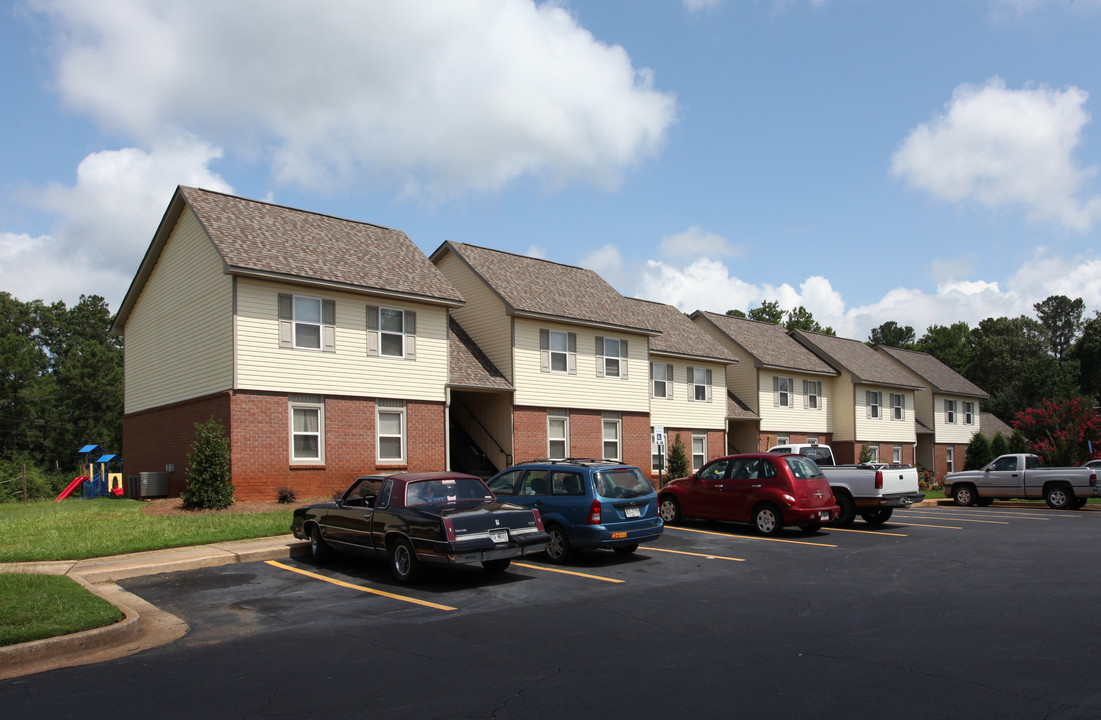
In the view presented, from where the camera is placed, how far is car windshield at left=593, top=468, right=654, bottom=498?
529 inches

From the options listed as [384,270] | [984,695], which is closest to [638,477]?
[984,695]

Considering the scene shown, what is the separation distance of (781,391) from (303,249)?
85.7ft

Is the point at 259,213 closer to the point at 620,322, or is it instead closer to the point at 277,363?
the point at 277,363

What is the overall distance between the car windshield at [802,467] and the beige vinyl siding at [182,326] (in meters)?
13.7

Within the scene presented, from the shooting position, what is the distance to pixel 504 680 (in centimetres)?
683

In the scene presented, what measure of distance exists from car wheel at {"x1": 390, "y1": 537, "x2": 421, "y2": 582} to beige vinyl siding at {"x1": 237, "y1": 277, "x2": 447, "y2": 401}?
10513mm

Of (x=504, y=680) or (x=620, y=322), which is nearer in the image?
(x=504, y=680)

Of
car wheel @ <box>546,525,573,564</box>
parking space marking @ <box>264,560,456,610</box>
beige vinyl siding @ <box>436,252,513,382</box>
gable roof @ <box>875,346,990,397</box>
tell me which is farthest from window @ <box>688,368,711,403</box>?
parking space marking @ <box>264,560,456,610</box>

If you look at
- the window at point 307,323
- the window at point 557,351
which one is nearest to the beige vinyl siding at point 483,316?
the window at point 557,351

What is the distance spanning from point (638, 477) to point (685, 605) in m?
4.27

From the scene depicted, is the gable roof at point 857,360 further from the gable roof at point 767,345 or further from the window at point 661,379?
the window at point 661,379

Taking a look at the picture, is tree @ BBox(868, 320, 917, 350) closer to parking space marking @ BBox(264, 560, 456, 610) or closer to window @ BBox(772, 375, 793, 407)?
window @ BBox(772, 375, 793, 407)

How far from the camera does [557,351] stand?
2827 cm

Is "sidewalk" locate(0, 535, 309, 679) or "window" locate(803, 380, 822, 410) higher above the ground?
"window" locate(803, 380, 822, 410)
